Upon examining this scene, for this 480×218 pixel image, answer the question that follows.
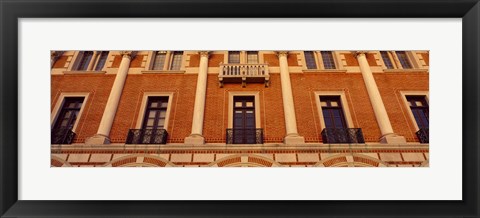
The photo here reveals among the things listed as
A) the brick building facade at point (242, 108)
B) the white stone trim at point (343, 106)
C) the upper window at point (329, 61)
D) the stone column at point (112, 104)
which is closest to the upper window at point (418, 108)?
the brick building facade at point (242, 108)

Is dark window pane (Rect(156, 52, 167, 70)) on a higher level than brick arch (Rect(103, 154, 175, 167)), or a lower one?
higher

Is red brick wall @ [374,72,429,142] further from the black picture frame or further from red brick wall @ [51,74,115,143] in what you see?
red brick wall @ [51,74,115,143]

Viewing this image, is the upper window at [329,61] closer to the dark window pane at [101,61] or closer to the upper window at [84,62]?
the dark window pane at [101,61]

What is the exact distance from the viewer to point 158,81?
1177 centimetres

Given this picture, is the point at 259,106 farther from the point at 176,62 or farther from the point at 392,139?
the point at 392,139

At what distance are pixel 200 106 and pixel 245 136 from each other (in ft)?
4.99

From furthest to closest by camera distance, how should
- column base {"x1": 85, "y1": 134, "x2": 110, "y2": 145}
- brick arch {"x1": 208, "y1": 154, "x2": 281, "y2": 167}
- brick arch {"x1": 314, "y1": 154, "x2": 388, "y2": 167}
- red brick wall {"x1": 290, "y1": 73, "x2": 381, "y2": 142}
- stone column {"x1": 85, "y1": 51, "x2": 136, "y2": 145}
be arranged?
red brick wall {"x1": 290, "y1": 73, "x2": 381, "y2": 142}, stone column {"x1": 85, "y1": 51, "x2": 136, "y2": 145}, column base {"x1": 85, "y1": 134, "x2": 110, "y2": 145}, brick arch {"x1": 208, "y1": 154, "x2": 281, "y2": 167}, brick arch {"x1": 314, "y1": 154, "x2": 388, "y2": 167}

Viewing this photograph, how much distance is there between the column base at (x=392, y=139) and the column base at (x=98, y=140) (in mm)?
6798

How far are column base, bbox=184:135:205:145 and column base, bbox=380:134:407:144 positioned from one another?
4.45 m

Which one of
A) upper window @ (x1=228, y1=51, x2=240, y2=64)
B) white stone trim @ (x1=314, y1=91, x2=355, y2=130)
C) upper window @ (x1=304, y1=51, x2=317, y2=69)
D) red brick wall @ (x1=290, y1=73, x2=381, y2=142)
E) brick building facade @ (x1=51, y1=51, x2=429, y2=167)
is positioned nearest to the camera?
brick building facade @ (x1=51, y1=51, x2=429, y2=167)

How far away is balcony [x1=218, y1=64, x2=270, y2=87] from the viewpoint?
11.6 meters

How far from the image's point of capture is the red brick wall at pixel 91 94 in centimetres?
988

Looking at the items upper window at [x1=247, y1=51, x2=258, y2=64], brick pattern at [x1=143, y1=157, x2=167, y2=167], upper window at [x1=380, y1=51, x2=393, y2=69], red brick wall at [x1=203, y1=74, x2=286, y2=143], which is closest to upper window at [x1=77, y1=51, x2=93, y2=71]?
brick pattern at [x1=143, y1=157, x2=167, y2=167]
